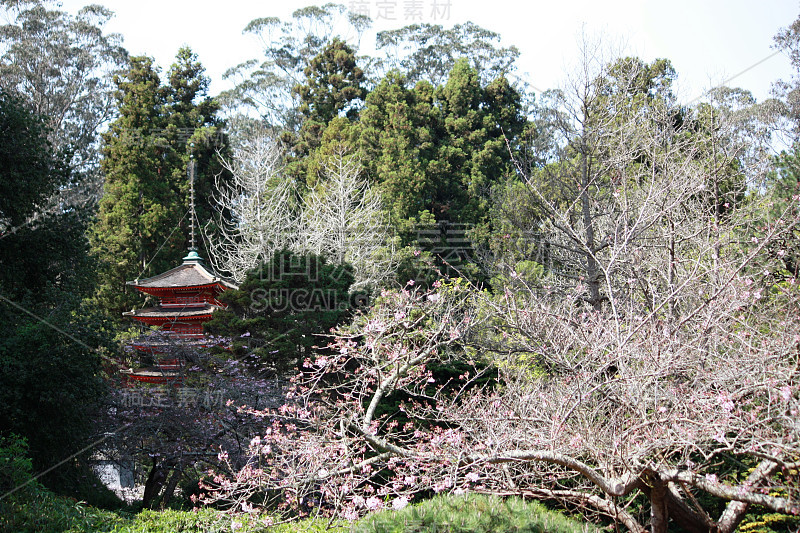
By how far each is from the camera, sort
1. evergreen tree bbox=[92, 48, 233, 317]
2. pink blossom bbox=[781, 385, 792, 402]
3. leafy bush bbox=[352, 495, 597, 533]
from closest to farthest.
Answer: pink blossom bbox=[781, 385, 792, 402] → leafy bush bbox=[352, 495, 597, 533] → evergreen tree bbox=[92, 48, 233, 317]

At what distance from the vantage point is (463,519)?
419cm

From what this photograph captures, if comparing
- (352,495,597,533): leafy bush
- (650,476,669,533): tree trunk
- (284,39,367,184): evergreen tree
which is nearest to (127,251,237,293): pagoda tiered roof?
(284,39,367,184): evergreen tree

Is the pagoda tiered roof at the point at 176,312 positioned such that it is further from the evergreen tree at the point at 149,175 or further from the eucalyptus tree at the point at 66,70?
the eucalyptus tree at the point at 66,70

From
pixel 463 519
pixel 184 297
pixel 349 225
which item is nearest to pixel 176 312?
pixel 184 297

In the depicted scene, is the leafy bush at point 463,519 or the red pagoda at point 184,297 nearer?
the leafy bush at point 463,519

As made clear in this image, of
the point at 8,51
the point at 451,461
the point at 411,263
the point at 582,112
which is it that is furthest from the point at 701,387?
the point at 8,51

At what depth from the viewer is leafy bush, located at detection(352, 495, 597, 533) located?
4133 mm

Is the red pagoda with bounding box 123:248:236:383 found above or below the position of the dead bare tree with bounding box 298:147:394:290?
below

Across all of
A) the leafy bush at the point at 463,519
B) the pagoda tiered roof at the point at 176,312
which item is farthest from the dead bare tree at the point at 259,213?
the leafy bush at the point at 463,519

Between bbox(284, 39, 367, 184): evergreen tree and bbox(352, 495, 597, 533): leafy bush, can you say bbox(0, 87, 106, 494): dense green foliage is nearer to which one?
bbox(352, 495, 597, 533): leafy bush

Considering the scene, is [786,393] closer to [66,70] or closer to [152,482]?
[152,482]

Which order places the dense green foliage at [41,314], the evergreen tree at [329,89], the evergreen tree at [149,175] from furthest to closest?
1. the evergreen tree at [329,89]
2. the evergreen tree at [149,175]
3. the dense green foliage at [41,314]

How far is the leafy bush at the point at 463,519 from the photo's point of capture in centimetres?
413

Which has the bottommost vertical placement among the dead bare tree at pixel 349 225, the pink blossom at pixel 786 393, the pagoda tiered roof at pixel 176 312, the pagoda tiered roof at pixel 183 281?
the pagoda tiered roof at pixel 176 312
